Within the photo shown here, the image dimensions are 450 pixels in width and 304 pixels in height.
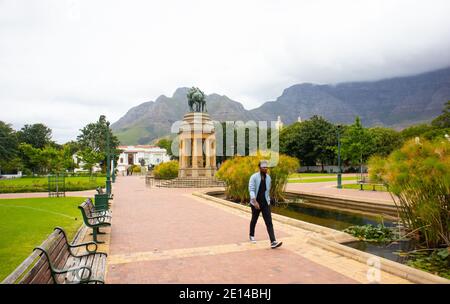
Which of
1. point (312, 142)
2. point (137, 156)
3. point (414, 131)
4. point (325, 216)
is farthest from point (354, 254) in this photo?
point (137, 156)

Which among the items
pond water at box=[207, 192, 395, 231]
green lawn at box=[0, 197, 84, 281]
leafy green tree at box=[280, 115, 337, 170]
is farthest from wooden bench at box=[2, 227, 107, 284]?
leafy green tree at box=[280, 115, 337, 170]

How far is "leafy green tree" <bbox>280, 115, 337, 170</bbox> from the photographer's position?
6019 cm

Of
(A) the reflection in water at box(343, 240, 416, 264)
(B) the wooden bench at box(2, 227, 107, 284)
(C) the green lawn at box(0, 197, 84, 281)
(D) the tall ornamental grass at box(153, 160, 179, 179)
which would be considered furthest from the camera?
(D) the tall ornamental grass at box(153, 160, 179, 179)

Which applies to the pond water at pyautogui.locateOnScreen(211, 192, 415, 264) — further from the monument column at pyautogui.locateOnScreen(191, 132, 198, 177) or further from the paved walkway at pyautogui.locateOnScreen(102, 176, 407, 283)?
the monument column at pyautogui.locateOnScreen(191, 132, 198, 177)

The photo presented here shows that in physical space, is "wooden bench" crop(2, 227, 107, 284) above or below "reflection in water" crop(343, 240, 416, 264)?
above

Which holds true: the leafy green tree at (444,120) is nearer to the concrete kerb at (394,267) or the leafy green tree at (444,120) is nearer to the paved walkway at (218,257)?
the paved walkway at (218,257)

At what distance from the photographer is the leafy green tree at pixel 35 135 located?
73.4m

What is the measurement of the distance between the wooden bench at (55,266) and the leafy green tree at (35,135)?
7792 cm

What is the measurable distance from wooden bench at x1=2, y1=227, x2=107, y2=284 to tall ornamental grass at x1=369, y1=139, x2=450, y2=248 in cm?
635

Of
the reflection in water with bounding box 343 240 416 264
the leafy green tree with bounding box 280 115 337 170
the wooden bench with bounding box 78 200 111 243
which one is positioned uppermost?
the leafy green tree with bounding box 280 115 337 170

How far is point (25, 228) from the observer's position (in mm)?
9516

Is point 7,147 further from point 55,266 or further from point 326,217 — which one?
point 55,266
